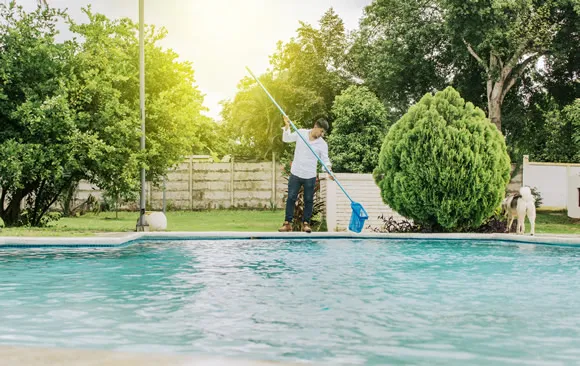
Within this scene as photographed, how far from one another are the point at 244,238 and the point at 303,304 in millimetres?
6770

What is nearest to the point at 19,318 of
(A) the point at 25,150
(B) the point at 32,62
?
(A) the point at 25,150

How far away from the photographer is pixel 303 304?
5.86m

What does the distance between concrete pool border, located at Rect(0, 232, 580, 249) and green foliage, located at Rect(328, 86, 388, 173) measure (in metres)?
9.71

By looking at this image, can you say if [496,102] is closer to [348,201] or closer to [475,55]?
[475,55]

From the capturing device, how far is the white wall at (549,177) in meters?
23.9

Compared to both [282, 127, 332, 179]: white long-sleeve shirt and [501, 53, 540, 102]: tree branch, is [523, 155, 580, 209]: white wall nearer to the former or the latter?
[501, 53, 540, 102]: tree branch

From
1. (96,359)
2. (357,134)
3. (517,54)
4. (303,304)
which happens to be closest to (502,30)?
(517,54)

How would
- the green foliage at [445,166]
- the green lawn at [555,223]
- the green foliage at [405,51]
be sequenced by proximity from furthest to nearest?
the green foliage at [405,51] < the green lawn at [555,223] < the green foliage at [445,166]

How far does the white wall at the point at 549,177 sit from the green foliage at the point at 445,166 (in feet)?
35.5

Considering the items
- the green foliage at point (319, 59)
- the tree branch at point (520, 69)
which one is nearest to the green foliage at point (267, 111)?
the green foliage at point (319, 59)

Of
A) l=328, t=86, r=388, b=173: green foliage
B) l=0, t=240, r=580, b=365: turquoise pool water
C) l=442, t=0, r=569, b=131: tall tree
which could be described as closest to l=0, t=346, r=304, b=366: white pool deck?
l=0, t=240, r=580, b=365: turquoise pool water

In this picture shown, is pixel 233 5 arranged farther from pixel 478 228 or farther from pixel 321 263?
pixel 321 263

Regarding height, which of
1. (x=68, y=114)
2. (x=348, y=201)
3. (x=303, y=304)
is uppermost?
(x=68, y=114)

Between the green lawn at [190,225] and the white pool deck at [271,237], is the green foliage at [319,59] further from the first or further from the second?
the white pool deck at [271,237]
